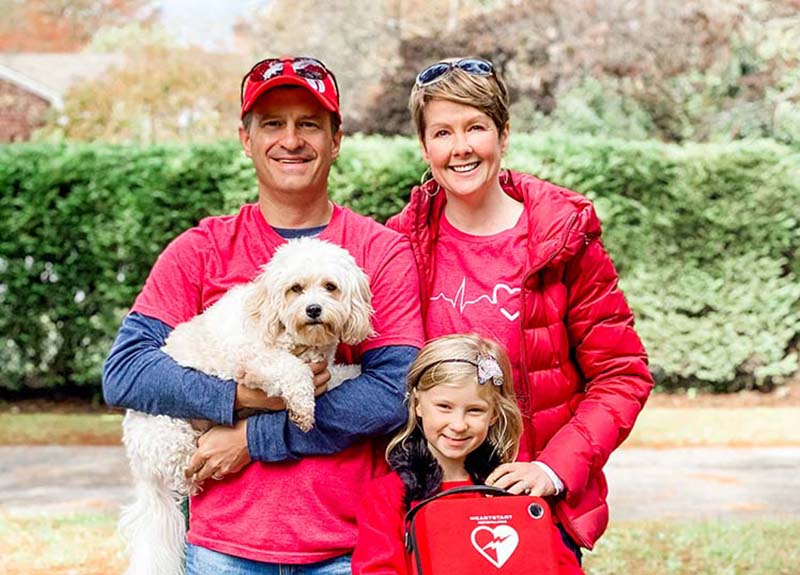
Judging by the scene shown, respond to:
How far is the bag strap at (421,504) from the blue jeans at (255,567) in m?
0.20

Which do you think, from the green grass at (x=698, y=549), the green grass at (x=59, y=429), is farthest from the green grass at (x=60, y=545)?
the green grass at (x=698, y=549)

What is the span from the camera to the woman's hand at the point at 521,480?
307 cm

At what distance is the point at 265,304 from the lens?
10.6 feet

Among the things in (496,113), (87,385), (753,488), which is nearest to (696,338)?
(753,488)

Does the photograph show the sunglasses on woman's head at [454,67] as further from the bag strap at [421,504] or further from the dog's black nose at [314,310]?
the bag strap at [421,504]

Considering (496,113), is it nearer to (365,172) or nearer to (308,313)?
(308,313)

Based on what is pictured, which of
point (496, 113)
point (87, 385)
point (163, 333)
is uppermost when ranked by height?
point (496, 113)

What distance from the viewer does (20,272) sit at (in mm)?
11633

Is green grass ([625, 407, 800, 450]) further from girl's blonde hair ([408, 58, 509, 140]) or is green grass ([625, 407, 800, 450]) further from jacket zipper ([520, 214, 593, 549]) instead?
girl's blonde hair ([408, 58, 509, 140])

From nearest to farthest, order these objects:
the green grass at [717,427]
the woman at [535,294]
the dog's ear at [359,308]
Result: the dog's ear at [359,308]
the woman at [535,294]
the green grass at [717,427]

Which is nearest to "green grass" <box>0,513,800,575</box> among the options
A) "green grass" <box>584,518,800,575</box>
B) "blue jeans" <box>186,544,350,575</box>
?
"green grass" <box>584,518,800,575</box>

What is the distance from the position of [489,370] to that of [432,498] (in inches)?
15.3

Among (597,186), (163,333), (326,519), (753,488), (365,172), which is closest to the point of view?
(326,519)

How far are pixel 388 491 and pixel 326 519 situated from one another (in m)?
0.19
